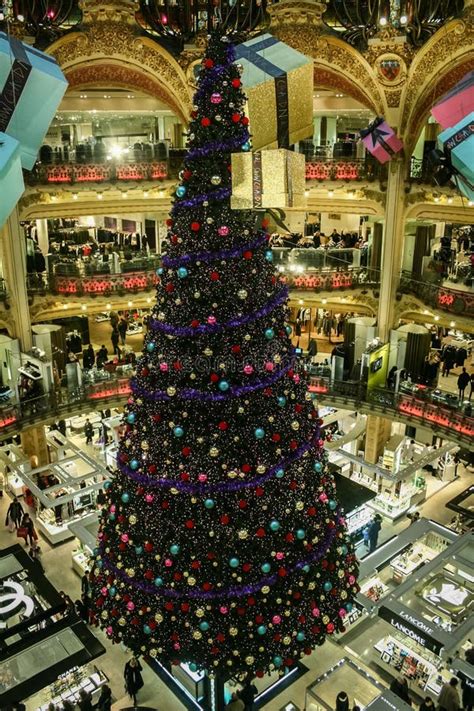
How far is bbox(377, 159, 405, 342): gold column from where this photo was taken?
2017 cm

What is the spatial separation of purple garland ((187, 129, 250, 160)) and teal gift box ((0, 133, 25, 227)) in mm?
3387

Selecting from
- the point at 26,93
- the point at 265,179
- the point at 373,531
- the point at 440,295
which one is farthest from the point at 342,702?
the point at 440,295

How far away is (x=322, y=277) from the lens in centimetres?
2103

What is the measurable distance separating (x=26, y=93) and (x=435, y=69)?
13.1 metres

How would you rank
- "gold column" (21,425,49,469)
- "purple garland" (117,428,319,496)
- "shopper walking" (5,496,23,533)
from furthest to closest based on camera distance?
"gold column" (21,425,49,469)
"shopper walking" (5,496,23,533)
"purple garland" (117,428,319,496)

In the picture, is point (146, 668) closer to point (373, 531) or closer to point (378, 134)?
point (373, 531)

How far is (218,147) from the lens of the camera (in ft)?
→ 22.5

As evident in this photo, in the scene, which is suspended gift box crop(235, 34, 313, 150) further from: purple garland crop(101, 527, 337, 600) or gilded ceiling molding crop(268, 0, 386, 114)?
gilded ceiling molding crop(268, 0, 386, 114)

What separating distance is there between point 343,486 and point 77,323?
48.2ft

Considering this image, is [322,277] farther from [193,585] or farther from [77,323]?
[193,585]

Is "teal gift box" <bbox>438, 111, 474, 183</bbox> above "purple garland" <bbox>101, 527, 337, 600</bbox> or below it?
above

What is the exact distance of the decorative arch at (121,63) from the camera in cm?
1881

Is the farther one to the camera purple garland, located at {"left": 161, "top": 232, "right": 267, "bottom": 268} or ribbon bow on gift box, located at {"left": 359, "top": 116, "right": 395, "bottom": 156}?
ribbon bow on gift box, located at {"left": 359, "top": 116, "right": 395, "bottom": 156}

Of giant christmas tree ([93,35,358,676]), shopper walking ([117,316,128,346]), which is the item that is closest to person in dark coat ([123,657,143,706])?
giant christmas tree ([93,35,358,676])
